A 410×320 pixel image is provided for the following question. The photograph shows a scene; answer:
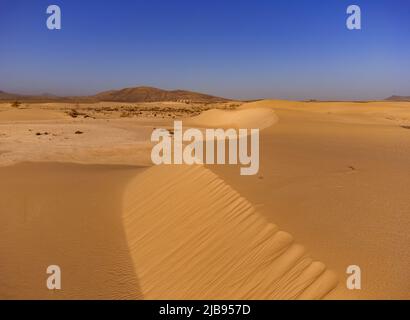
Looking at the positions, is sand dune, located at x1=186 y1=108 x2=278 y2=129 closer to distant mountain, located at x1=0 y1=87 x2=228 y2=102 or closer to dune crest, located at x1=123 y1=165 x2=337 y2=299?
dune crest, located at x1=123 y1=165 x2=337 y2=299

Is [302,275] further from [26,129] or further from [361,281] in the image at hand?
[26,129]

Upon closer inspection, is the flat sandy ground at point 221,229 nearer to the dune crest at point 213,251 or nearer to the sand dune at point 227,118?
the dune crest at point 213,251

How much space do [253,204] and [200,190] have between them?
1.67 metres

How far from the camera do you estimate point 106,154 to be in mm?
15891

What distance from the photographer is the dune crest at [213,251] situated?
345 cm

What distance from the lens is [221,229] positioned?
4.85 meters

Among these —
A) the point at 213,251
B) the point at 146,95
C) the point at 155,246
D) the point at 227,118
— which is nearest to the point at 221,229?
the point at 213,251

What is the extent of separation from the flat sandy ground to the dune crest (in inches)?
0.6

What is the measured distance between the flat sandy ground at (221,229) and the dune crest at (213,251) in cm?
2

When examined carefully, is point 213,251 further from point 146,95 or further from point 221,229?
point 146,95

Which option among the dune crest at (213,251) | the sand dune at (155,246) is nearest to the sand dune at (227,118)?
the sand dune at (155,246)

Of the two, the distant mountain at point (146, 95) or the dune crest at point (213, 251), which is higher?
the distant mountain at point (146, 95)

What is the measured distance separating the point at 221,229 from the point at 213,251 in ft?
1.35
